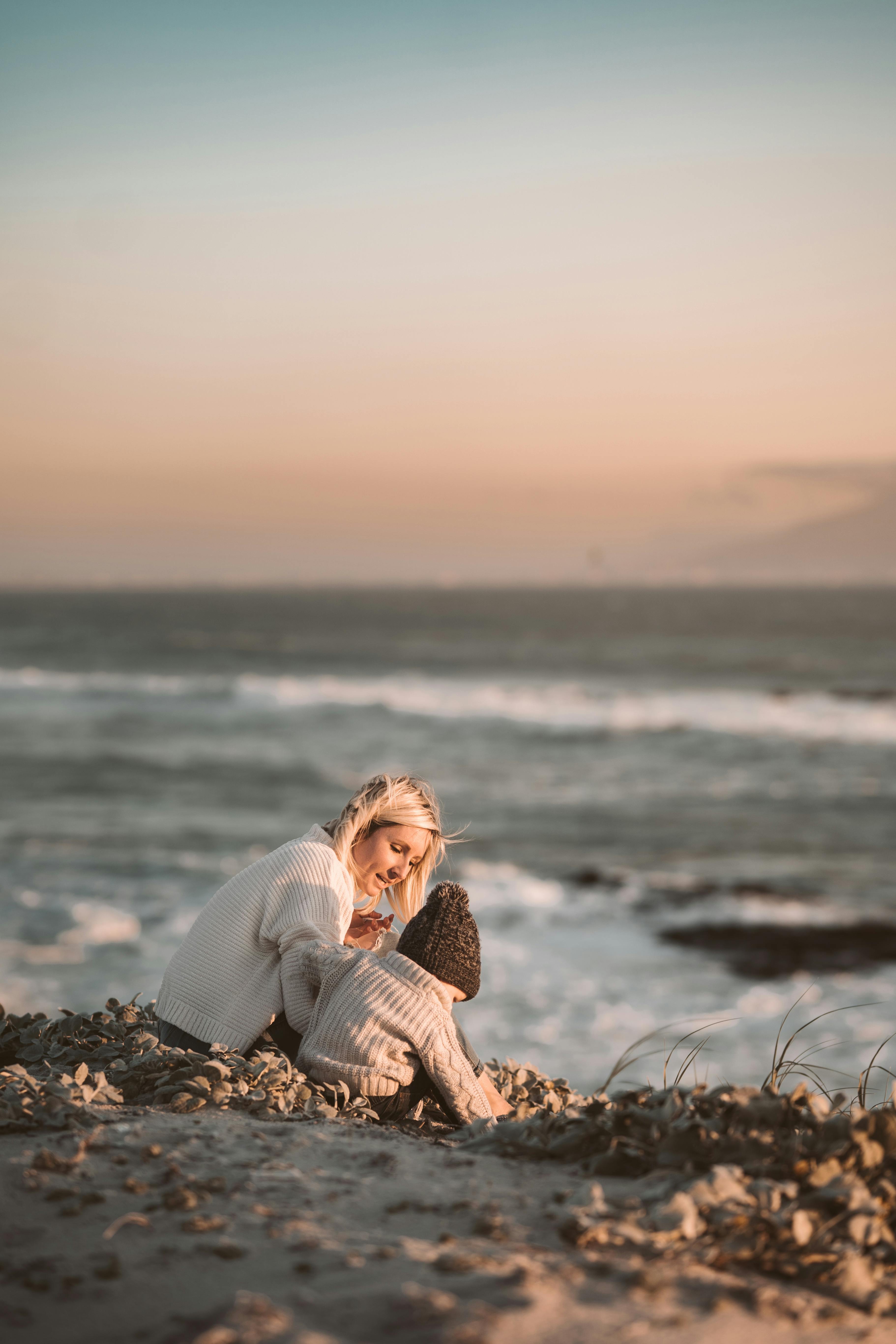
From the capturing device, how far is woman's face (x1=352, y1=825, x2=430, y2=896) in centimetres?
424

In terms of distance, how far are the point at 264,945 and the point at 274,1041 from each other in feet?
1.20

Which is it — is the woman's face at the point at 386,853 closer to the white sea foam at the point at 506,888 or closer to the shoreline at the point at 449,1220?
the shoreline at the point at 449,1220

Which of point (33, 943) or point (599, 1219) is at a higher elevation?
point (599, 1219)

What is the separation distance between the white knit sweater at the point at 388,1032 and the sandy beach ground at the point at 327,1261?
1.90 ft

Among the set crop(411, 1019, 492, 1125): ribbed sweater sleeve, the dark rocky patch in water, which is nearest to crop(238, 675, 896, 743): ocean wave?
the dark rocky patch in water

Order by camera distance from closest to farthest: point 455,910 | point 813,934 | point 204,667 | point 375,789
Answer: point 455,910 < point 375,789 < point 813,934 < point 204,667

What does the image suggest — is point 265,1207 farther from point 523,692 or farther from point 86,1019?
point 523,692

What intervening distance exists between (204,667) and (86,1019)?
151ft

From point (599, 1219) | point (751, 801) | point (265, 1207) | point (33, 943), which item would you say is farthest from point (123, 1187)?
point (751, 801)

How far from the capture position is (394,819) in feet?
13.9

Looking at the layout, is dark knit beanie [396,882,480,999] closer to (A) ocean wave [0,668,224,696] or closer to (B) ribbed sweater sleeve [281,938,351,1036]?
(B) ribbed sweater sleeve [281,938,351,1036]

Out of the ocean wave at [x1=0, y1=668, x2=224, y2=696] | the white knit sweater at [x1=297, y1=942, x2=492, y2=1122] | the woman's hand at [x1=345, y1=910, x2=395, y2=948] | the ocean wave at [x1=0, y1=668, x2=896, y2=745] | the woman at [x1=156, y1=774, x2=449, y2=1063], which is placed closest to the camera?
the white knit sweater at [x1=297, y1=942, x2=492, y2=1122]

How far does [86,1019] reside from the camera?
4.31 metres

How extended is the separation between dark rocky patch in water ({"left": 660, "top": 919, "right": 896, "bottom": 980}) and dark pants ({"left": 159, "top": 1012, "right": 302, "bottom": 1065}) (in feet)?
27.3
